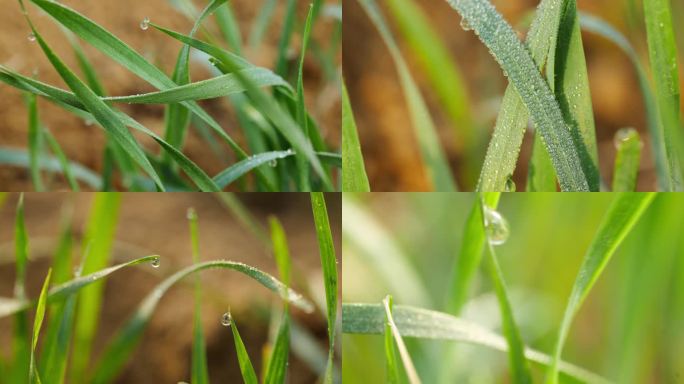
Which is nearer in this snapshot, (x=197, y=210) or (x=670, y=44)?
(x=670, y=44)

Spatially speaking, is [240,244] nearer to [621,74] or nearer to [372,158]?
[372,158]

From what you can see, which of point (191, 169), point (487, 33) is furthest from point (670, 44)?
point (191, 169)

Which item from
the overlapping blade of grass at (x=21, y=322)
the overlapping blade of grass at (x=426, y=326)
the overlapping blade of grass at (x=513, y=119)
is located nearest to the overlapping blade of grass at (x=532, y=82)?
the overlapping blade of grass at (x=513, y=119)

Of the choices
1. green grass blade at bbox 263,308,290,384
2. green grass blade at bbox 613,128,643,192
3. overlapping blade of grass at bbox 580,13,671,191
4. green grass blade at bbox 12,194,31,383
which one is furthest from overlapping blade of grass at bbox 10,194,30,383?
overlapping blade of grass at bbox 580,13,671,191

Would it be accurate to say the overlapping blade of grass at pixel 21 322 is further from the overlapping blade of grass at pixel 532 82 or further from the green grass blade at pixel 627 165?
the green grass blade at pixel 627 165

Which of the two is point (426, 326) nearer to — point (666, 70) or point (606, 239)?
point (606, 239)
